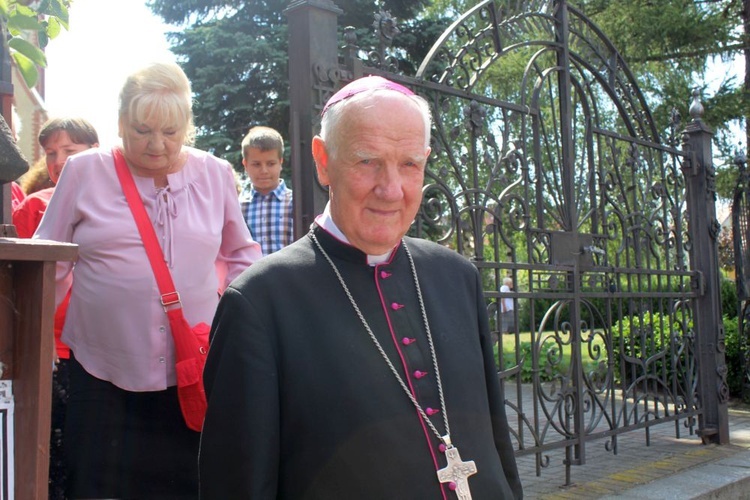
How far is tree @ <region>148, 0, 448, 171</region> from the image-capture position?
14656mm

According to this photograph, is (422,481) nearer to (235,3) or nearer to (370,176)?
(370,176)

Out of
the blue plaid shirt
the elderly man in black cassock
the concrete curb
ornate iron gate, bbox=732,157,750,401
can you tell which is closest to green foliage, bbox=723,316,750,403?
ornate iron gate, bbox=732,157,750,401

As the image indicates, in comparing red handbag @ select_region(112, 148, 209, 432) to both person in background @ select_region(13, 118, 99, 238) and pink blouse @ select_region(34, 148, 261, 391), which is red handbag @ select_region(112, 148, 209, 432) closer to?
pink blouse @ select_region(34, 148, 261, 391)

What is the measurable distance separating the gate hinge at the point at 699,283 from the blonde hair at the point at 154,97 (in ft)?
17.8

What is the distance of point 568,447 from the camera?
5.26 m

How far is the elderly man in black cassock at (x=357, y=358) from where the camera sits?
1847 mm

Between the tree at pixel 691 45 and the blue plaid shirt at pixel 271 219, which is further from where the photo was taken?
the tree at pixel 691 45

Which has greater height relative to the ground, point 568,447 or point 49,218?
point 49,218

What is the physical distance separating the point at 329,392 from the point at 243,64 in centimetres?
1388

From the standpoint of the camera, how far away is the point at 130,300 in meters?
2.47

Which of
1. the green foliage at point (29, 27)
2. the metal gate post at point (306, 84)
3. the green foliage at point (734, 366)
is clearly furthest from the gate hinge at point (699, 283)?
the green foliage at point (29, 27)

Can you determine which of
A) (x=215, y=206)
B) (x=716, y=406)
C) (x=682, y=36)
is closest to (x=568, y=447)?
(x=716, y=406)

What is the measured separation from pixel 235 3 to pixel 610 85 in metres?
11.6

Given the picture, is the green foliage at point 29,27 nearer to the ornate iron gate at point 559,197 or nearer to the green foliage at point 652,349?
the ornate iron gate at point 559,197
